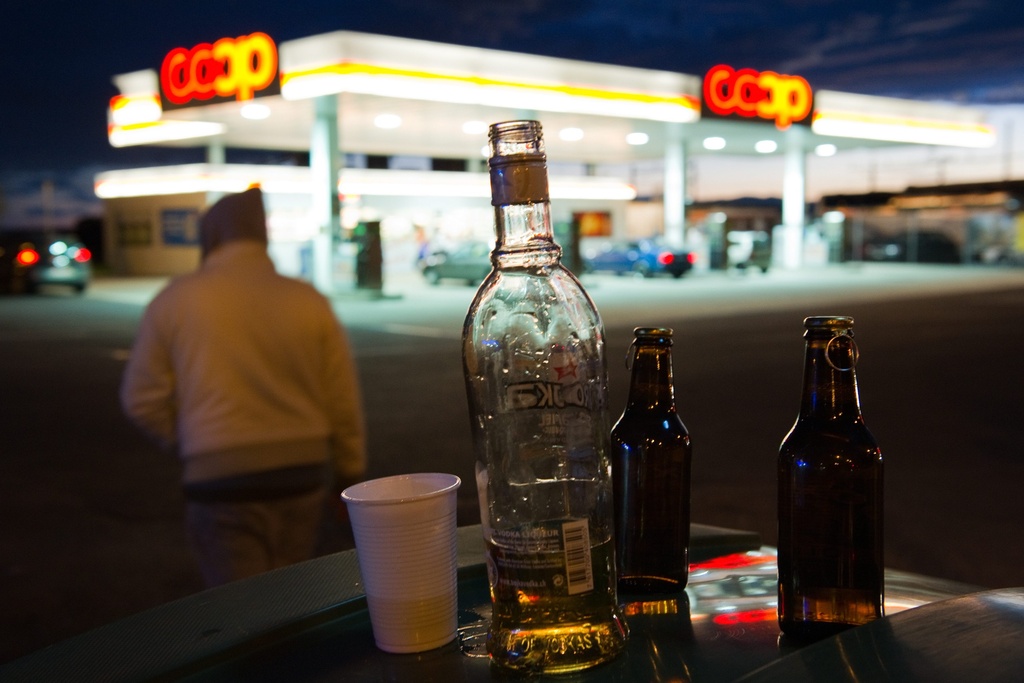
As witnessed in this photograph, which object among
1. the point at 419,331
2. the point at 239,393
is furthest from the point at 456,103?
the point at 239,393

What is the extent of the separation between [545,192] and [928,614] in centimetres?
66

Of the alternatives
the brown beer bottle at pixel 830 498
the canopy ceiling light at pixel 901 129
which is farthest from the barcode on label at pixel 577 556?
the canopy ceiling light at pixel 901 129

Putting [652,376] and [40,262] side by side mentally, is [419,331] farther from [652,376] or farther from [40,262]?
[652,376]

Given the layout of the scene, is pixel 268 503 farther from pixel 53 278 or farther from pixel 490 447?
pixel 53 278

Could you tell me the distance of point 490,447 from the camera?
140 centimetres

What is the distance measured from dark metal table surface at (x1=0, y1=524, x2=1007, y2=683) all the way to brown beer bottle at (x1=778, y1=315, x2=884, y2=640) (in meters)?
0.09

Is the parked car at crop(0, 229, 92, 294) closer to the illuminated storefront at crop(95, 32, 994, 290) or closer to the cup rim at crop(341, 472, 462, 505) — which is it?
the illuminated storefront at crop(95, 32, 994, 290)

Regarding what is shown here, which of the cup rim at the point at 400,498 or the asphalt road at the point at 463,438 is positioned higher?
the cup rim at the point at 400,498

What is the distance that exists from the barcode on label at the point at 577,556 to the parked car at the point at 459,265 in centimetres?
2656

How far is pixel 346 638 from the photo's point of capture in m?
1.53

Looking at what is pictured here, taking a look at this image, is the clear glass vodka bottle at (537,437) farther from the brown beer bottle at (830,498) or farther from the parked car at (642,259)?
the parked car at (642,259)

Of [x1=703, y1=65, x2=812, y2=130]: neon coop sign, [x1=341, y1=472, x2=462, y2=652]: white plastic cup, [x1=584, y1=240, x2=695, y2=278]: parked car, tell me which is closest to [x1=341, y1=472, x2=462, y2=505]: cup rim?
[x1=341, y1=472, x2=462, y2=652]: white plastic cup

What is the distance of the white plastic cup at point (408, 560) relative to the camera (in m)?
1.32

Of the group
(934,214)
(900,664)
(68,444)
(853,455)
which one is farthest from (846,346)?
(934,214)
